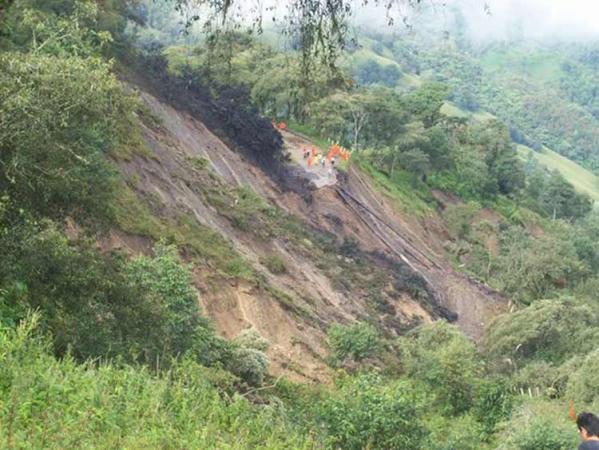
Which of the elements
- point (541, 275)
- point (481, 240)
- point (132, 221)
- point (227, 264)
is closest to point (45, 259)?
point (132, 221)

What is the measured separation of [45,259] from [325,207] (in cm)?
3072

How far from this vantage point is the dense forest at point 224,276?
666cm

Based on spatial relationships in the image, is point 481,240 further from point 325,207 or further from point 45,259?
point 45,259

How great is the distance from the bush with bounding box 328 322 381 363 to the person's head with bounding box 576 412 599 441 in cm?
1949

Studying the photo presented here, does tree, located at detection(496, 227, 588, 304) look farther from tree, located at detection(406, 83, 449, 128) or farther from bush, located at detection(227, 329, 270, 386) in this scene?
bush, located at detection(227, 329, 270, 386)

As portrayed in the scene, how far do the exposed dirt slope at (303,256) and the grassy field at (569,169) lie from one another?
93.3 meters

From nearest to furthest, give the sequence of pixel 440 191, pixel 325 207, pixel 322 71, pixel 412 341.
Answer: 1. pixel 322 71
2. pixel 412 341
3. pixel 325 207
4. pixel 440 191

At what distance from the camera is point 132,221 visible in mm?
24656

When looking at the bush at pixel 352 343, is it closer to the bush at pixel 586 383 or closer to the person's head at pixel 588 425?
the bush at pixel 586 383

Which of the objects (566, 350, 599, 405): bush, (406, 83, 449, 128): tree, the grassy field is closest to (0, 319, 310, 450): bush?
(566, 350, 599, 405): bush

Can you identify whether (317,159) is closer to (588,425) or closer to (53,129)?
(53,129)

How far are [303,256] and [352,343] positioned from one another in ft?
26.9

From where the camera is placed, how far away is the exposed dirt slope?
26109 mm

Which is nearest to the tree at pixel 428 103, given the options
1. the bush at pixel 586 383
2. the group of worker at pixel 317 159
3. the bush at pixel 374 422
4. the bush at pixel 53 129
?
the group of worker at pixel 317 159
